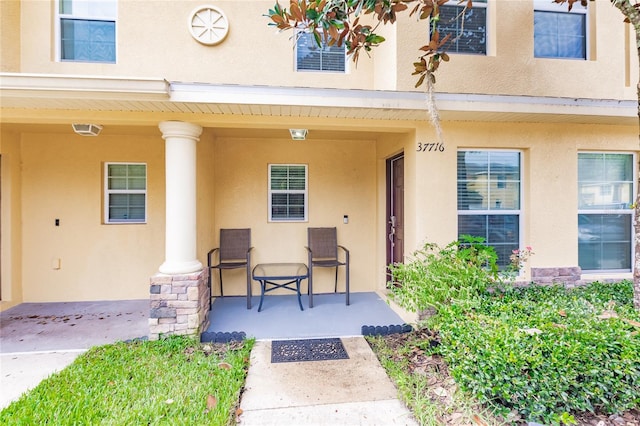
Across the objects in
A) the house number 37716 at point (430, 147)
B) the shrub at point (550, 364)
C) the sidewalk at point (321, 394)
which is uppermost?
the house number 37716 at point (430, 147)

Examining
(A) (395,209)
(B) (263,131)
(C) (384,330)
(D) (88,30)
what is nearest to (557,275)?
(A) (395,209)

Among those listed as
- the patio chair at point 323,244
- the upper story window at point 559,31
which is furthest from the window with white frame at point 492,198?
the patio chair at point 323,244

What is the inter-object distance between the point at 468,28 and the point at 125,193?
18.5ft

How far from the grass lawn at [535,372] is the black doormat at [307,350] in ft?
2.56

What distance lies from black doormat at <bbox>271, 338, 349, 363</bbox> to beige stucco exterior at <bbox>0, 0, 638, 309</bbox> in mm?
1616

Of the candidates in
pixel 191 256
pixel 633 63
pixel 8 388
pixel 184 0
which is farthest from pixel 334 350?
pixel 633 63

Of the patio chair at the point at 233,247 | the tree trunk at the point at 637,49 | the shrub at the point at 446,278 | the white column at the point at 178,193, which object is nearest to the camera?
the tree trunk at the point at 637,49

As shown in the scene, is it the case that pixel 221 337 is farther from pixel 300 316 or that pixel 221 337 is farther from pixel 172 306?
pixel 300 316

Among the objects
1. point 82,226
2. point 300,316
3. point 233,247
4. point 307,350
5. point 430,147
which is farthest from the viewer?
point 233,247

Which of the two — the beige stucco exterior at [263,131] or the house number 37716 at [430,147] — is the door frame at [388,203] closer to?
the beige stucco exterior at [263,131]

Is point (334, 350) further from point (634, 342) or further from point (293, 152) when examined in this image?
point (293, 152)

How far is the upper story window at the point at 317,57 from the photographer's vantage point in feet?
14.2

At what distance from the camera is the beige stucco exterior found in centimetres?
338

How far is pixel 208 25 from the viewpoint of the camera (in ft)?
13.2
